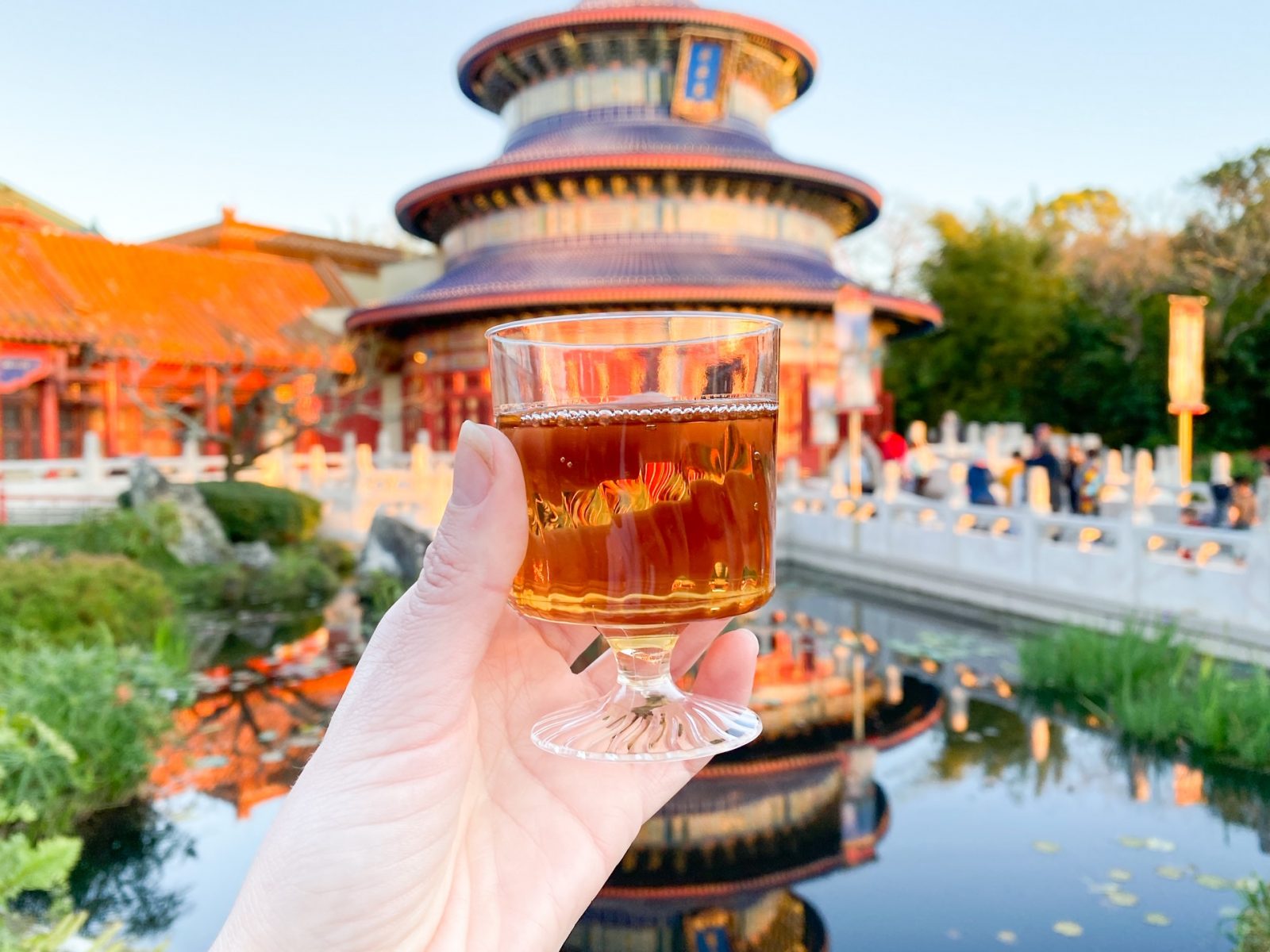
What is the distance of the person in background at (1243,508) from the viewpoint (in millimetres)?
10117

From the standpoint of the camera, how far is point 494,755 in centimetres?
186

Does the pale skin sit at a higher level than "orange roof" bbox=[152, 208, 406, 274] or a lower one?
lower

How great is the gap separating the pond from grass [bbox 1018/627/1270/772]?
0.20 m

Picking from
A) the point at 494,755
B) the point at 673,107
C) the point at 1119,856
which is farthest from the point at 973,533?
the point at 673,107

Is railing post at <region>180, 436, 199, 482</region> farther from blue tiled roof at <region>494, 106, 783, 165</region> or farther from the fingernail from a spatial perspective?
the fingernail

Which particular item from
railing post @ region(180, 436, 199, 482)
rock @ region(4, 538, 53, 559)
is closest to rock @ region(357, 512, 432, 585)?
rock @ region(4, 538, 53, 559)

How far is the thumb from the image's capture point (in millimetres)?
1505

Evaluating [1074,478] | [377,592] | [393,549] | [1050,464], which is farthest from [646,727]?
[1074,478]

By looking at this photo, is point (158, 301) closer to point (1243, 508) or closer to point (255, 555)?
point (255, 555)

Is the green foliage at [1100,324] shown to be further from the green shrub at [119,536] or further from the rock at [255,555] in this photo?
the green shrub at [119,536]

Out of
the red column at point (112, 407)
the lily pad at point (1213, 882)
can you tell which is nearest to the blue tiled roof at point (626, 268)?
the red column at point (112, 407)

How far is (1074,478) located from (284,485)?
11.1 metres

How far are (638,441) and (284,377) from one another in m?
17.5

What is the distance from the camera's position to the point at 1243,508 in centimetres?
1023
